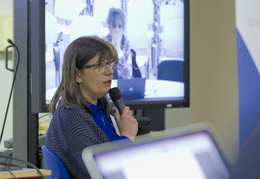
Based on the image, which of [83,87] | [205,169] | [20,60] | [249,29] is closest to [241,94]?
[249,29]

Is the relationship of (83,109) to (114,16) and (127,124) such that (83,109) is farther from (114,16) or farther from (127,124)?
(114,16)

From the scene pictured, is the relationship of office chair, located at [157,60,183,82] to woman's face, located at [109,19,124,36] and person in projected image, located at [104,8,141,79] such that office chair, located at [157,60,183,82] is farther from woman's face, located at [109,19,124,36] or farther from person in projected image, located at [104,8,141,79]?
woman's face, located at [109,19,124,36]

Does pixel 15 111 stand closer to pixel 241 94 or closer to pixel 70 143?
pixel 70 143

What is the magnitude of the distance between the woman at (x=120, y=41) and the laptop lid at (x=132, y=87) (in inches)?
1.3

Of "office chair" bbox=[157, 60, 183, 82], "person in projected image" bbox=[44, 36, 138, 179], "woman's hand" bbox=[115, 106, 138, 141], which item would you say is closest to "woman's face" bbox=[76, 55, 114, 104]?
"person in projected image" bbox=[44, 36, 138, 179]

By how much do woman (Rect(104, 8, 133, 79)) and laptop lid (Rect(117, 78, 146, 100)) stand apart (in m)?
0.03

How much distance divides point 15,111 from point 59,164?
3.01ft

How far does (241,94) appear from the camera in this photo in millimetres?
2244

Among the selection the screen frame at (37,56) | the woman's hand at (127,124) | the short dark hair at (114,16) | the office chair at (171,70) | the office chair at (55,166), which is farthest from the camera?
the office chair at (171,70)

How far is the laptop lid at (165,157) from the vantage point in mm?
545

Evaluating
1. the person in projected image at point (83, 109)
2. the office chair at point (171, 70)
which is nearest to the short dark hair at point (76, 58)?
the person in projected image at point (83, 109)

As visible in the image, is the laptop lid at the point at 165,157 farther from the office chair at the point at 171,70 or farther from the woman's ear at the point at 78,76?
the office chair at the point at 171,70

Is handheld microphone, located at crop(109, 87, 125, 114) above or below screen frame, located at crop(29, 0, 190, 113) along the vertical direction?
below

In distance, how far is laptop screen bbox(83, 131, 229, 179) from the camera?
549 millimetres
